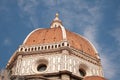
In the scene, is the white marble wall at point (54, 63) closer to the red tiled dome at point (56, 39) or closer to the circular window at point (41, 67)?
the circular window at point (41, 67)

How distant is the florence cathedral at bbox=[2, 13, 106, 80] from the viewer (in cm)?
2712

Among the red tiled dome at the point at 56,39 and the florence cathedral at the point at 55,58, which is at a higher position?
the red tiled dome at the point at 56,39

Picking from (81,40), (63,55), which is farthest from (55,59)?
(81,40)

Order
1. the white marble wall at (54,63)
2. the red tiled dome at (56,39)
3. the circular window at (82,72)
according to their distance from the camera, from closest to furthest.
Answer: the white marble wall at (54,63) → the circular window at (82,72) → the red tiled dome at (56,39)

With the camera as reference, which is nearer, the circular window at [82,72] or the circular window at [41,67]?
the circular window at [41,67]

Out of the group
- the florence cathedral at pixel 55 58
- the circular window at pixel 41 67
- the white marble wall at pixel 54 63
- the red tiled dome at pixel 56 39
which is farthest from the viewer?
the red tiled dome at pixel 56 39

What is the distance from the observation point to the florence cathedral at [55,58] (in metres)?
27.1

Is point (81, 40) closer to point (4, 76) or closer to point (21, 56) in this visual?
point (21, 56)

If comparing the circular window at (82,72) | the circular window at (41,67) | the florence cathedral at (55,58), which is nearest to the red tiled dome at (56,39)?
the florence cathedral at (55,58)

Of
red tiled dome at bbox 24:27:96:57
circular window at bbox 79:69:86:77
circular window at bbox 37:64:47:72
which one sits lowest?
circular window at bbox 79:69:86:77

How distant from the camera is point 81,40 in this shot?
31.9 meters

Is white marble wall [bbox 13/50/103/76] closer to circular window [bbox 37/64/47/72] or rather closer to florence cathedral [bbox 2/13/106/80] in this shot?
florence cathedral [bbox 2/13/106/80]

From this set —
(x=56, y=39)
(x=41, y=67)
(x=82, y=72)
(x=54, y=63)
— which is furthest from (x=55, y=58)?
(x=82, y=72)

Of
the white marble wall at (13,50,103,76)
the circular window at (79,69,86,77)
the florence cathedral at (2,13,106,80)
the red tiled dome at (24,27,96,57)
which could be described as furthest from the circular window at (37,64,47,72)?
the circular window at (79,69,86,77)
